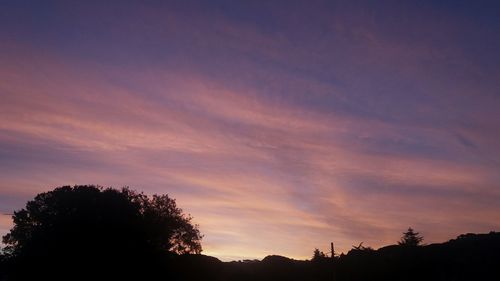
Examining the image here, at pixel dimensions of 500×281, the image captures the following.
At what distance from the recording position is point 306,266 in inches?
2452

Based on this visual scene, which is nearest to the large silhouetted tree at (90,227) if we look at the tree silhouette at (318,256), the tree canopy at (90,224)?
the tree canopy at (90,224)

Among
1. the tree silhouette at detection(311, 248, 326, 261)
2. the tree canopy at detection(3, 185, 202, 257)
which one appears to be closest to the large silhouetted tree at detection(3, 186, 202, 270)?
the tree canopy at detection(3, 185, 202, 257)

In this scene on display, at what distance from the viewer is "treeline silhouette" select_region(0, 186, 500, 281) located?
49.8 metres

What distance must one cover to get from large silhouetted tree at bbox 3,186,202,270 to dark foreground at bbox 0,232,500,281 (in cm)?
79

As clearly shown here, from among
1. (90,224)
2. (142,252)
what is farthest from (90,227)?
(142,252)

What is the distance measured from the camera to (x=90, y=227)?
51906 millimetres

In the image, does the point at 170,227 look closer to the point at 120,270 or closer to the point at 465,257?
the point at 120,270

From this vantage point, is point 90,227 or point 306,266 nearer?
point 90,227

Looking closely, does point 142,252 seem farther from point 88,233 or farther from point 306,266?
point 306,266

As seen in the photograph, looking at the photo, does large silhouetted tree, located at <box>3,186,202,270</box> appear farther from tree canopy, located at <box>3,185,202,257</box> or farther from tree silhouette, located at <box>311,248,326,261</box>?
tree silhouette, located at <box>311,248,326,261</box>

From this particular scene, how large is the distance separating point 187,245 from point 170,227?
12.1 ft

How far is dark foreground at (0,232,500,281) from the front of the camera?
49438 mm

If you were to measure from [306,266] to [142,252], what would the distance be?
854 inches

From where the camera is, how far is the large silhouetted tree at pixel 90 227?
50.2 metres
